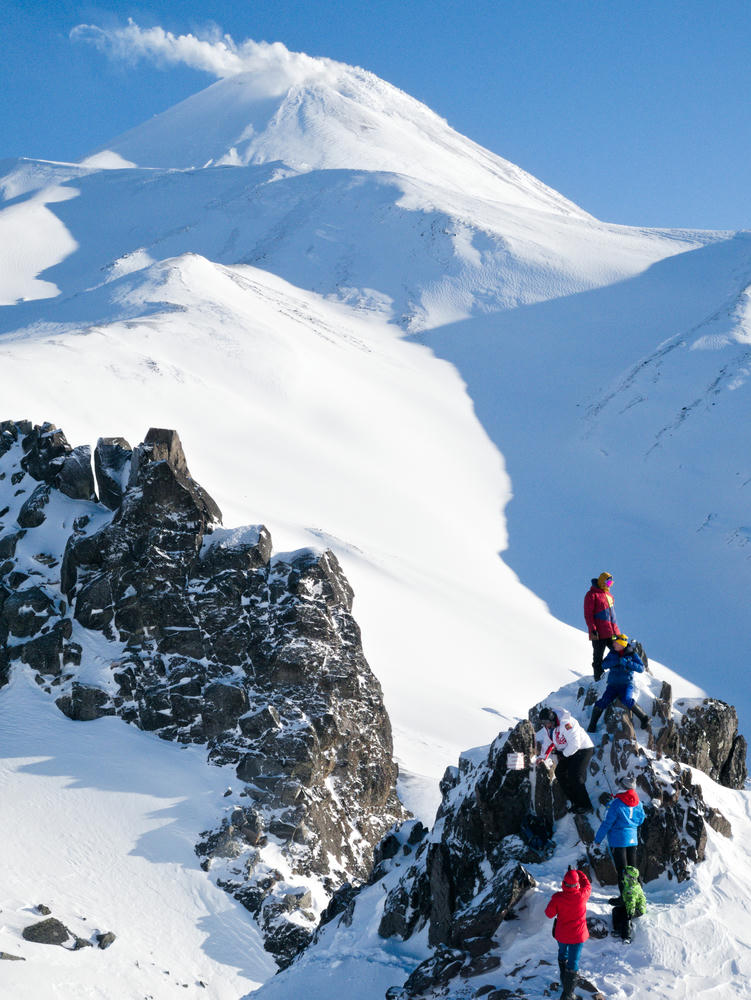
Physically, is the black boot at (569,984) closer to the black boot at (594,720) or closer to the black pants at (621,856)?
the black pants at (621,856)

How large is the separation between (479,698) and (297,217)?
9897 centimetres

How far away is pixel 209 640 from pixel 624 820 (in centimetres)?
1541

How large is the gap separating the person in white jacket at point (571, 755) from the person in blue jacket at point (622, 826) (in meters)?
1.18

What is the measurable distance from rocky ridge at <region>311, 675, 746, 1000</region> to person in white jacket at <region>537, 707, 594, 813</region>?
0.20m

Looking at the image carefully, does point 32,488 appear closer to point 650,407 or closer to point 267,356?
point 267,356

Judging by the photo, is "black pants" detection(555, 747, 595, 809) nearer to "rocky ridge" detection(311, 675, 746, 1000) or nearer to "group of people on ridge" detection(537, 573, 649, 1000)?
"group of people on ridge" detection(537, 573, 649, 1000)

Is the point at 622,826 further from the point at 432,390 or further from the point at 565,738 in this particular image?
the point at 432,390

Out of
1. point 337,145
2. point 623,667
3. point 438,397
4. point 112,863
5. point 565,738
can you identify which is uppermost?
point 337,145

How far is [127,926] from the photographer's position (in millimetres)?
18250

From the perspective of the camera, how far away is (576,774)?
11.6 metres

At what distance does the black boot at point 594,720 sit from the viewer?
1281cm

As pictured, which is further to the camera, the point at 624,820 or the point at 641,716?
the point at 641,716

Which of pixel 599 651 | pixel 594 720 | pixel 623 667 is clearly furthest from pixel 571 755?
pixel 599 651

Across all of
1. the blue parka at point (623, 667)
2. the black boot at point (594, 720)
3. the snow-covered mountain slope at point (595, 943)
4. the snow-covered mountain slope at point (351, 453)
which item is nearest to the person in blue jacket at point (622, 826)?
the snow-covered mountain slope at point (595, 943)
